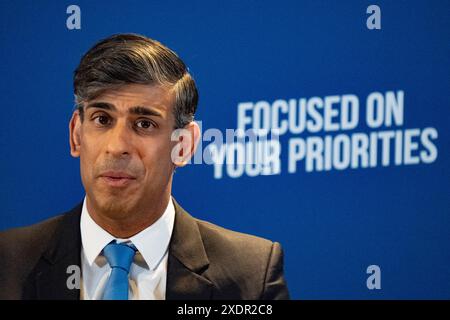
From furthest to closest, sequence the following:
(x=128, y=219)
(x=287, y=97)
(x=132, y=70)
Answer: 1. (x=287, y=97)
2. (x=128, y=219)
3. (x=132, y=70)

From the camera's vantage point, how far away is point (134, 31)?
3.19 meters

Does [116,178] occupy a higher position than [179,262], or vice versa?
[116,178]

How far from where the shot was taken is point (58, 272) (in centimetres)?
301

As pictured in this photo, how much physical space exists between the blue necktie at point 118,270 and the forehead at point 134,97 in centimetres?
52

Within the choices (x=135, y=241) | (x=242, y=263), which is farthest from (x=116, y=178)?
(x=242, y=263)

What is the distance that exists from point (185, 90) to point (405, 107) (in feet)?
3.06

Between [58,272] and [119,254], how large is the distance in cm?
24

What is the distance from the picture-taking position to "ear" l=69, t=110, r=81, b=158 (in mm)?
3094

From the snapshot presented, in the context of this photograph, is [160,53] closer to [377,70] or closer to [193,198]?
[193,198]

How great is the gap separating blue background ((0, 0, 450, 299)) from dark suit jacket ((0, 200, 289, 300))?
4.6 inches

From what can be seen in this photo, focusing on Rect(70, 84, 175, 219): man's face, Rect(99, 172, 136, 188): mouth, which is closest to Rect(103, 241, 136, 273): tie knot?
Rect(70, 84, 175, 219): man's face

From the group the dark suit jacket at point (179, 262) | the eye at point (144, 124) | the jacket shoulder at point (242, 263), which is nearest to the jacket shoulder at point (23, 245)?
the dark suit jacket at point (179, 262)

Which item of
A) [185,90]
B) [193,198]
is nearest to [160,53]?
[185,90]

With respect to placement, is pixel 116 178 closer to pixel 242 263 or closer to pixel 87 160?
pixel 87 160
